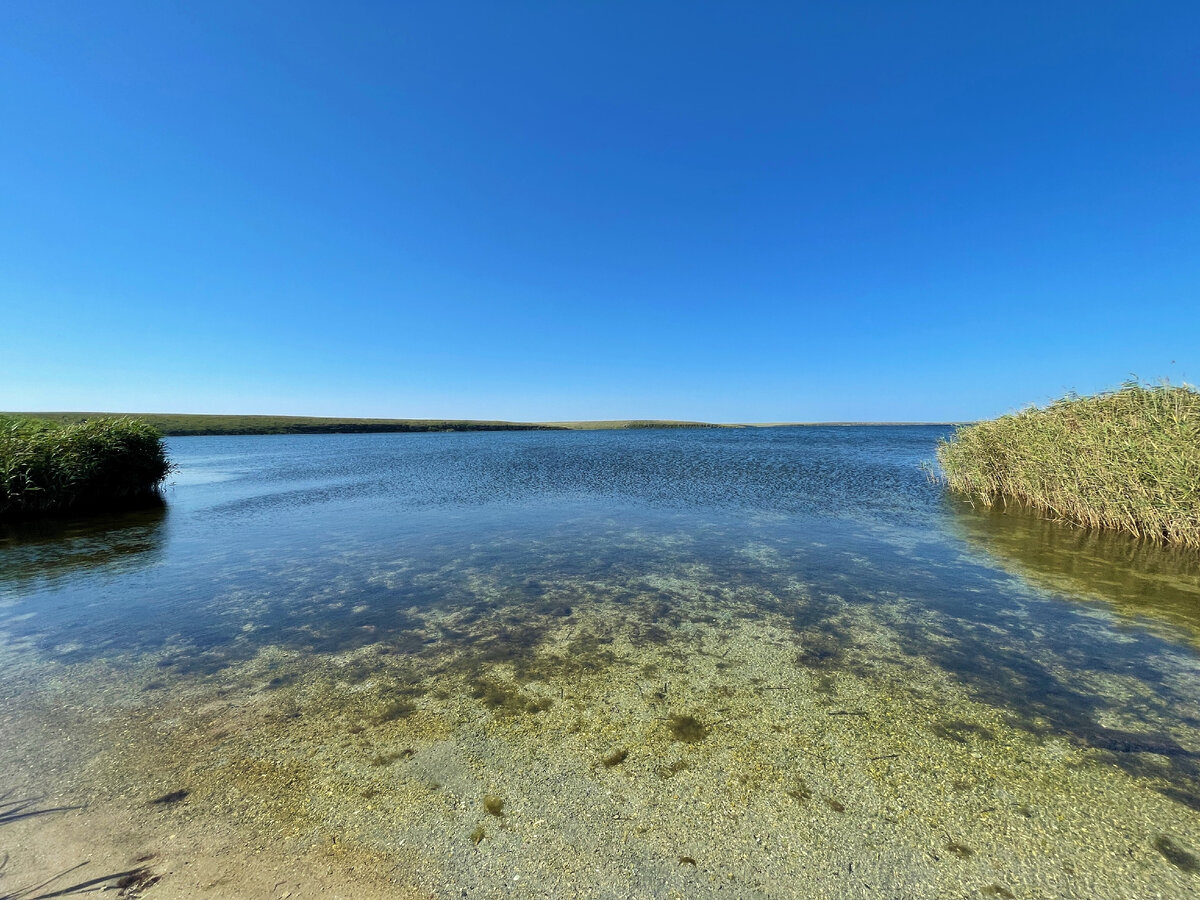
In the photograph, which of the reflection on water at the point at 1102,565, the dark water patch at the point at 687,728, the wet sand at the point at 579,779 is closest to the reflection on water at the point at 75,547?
the wet sand at the point at 579,779

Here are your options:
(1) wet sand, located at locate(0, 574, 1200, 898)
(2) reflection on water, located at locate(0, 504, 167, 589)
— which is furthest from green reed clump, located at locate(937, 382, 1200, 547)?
(2) reflection on water, located at locate(0, 504, 167, 589)

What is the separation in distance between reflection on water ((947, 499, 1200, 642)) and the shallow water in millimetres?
108

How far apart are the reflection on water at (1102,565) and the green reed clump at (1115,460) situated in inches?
29.5

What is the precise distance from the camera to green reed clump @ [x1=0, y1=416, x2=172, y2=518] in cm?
1728

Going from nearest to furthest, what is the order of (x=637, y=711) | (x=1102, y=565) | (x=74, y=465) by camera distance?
(x=637, y=711) → (x=1102, y=565) → (x=74, y=465)

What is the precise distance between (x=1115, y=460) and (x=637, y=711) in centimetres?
1708

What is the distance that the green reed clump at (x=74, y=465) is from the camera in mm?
17281

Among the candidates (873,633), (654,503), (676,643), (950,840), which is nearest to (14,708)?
(676,643)

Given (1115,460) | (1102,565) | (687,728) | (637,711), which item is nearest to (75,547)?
(637,711)

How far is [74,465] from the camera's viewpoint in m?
18.5

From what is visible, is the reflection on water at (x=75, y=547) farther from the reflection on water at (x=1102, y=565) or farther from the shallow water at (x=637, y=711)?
the reflection on water at (x=1102, y=565)

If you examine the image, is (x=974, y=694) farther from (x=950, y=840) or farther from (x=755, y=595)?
(x=755, y=595)

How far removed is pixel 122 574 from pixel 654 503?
16630 millimetres

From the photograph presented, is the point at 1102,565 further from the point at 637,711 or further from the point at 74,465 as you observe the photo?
the point at 74,465
